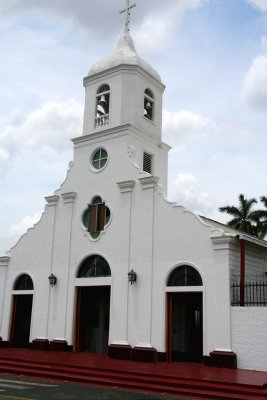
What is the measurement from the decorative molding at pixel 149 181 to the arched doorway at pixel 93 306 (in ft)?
11.5

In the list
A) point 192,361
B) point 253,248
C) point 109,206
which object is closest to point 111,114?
point 109,206

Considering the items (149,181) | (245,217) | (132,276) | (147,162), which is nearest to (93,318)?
(132,276)

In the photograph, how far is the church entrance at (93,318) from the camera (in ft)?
66.3

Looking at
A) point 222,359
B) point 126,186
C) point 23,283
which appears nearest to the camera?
point 222,359

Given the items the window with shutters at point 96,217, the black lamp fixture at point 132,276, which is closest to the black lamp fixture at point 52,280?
the window with shutters at point 96,217

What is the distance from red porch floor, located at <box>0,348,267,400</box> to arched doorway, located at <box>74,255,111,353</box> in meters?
2.76

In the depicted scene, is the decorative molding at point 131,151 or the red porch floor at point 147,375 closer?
the red porch floor at point 147,375

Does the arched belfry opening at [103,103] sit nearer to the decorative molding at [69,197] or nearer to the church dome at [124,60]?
the church dome at [124,60]

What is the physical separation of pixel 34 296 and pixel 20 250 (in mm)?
2624

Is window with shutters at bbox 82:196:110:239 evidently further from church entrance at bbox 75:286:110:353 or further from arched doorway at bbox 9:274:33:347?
arched doorway at bbox 9:274:33:347

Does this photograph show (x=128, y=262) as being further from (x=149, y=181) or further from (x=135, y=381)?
(x=135, y=381)

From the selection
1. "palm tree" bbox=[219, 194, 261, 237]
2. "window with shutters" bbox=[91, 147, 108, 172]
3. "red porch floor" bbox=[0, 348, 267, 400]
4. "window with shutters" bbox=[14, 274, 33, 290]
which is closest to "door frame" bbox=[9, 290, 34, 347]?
"window with shutters" bbox=[14, 274, 33, 290]

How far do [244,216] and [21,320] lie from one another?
1022 inches

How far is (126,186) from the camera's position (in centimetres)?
1925
